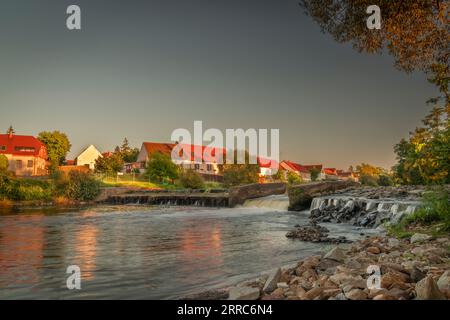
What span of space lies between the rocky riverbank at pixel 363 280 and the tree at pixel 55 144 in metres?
75.3

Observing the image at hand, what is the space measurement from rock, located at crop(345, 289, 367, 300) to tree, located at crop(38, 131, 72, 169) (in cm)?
7707

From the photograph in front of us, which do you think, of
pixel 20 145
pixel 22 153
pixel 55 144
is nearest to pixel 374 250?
pixel 22 153

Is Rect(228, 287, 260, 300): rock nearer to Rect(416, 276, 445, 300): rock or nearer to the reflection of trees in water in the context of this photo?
Rect(416, 276, 445, 300): rock

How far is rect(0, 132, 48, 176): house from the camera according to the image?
66188 mm

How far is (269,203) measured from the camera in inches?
1251

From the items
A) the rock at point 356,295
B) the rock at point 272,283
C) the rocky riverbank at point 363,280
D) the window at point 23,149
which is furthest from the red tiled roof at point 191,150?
the rock at point 356,295

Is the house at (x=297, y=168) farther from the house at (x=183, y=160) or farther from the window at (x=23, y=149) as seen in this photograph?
the window at (x=23, y=149)

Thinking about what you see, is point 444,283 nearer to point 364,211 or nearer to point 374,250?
point 374,250

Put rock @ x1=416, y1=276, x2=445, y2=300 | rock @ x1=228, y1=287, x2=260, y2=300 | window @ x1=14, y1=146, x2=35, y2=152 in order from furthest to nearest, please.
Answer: window @ x1=14, y1=146, x2=35, y2=152
rock @ x1=228, y1=287, x2=260, y2=300
rock @ x1=416, y1=276, x2=445, y2=300

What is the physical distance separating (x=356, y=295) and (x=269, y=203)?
27.1 m

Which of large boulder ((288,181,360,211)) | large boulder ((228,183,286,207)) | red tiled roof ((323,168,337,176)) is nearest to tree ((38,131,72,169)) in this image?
large boulder ((228,183,286,207))

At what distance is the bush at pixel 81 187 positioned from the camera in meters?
41.6

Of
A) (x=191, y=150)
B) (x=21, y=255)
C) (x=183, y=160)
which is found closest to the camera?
(x=21, y=255)
